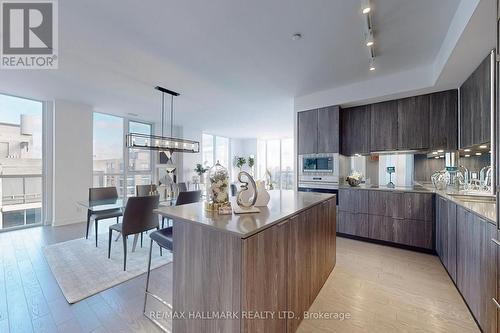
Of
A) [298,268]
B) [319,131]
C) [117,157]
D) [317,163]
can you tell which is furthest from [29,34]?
[317,163]

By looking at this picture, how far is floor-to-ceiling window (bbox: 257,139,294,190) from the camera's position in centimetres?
1007

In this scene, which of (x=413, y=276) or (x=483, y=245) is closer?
(x=483, y=245)

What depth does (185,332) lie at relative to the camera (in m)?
1.41

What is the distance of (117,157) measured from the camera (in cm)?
589

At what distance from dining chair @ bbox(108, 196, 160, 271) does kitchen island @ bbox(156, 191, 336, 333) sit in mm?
1470

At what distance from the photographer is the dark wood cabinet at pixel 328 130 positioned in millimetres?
3949

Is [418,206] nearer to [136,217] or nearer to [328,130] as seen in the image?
[328,130]

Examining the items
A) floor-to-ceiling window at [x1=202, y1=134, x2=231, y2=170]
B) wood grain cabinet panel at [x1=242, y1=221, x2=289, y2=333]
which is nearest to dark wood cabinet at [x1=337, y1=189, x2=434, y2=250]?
wood grain cabinet panel at [x1=242, y1=221, x2=289, y2=333]

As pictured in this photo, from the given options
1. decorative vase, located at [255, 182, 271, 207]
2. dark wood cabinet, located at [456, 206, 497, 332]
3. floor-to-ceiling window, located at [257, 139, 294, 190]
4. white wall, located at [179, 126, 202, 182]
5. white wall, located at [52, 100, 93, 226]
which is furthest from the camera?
floor-to-ceiling window, located at [257, 139, 294, 190]

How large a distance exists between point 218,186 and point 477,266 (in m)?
2.19

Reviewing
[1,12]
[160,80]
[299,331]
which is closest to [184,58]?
[160,80]

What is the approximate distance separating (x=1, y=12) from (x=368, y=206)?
5.16m

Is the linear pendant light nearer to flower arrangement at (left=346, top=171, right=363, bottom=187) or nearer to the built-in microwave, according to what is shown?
the built-in microwave

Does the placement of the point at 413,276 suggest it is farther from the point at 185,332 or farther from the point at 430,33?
the point at 430,33
